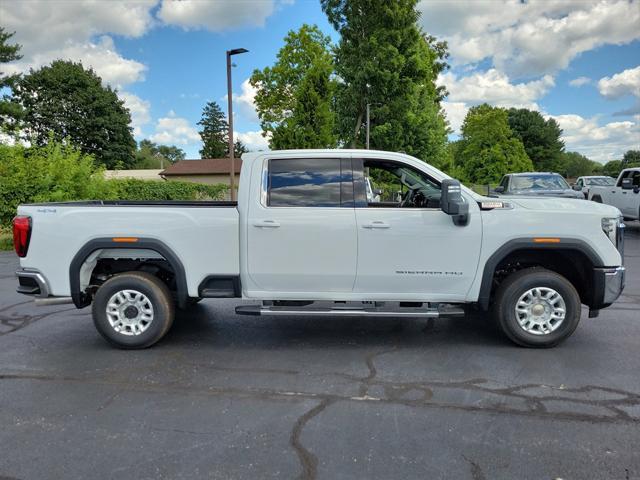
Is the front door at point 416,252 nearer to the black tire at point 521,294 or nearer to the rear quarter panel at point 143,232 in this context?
the black tire at point 521,294

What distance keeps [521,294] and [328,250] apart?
1955 mm

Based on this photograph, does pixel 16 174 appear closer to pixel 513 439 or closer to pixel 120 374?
pixel 120 374

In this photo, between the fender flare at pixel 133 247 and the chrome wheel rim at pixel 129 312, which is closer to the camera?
the fender flare at pixel 133 247

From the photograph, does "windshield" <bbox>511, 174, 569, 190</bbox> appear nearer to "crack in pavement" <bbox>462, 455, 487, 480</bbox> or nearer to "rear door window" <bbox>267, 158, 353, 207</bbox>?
"rear door window" <bbox>267, 158, 353, 207</bbox>

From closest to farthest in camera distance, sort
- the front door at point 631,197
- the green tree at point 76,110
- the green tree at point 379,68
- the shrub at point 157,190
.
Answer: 1. the front door at point 631,197
2. the shrub at point 157,190
3. the green tree at point 379,68
4. the green tree at point 76,110

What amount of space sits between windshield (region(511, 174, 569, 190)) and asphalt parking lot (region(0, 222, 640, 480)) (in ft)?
28.7

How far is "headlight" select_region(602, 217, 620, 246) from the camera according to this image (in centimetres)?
462

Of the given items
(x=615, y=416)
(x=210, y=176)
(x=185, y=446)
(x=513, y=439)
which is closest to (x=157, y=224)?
(x=185, y=446)

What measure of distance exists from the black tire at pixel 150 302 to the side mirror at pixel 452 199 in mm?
2930

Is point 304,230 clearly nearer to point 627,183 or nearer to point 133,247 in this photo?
point 133,247

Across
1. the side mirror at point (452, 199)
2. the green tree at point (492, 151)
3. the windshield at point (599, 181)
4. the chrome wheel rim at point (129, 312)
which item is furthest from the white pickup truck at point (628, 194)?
the green tree at point (492, 151)

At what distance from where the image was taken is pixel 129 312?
4840mm

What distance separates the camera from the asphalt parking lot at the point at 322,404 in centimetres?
285

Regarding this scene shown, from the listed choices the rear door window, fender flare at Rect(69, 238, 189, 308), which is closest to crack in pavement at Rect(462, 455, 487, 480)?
the rear door window
